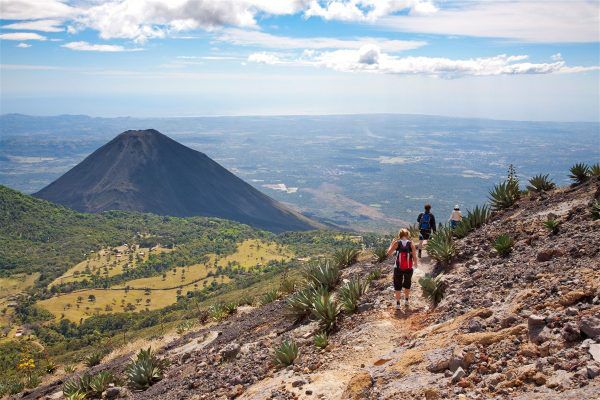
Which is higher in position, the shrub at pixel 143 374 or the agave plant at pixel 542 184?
the agave plant at pixel 542 184

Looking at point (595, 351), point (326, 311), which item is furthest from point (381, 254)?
point (595, 351)

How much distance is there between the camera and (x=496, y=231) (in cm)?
1217

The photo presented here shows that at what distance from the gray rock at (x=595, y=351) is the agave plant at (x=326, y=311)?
17.8ft

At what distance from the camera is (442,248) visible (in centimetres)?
1154

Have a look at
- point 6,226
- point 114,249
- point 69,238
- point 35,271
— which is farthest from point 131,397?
point 6,226

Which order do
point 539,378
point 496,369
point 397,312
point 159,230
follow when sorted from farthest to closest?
point 159,230, point 397,312, point 496,369, point 539,378

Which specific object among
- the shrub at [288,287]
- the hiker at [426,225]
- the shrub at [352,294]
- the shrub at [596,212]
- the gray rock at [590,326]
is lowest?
the shrub at [288,287]

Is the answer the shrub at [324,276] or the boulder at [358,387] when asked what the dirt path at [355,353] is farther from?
the shrub at [324,276]

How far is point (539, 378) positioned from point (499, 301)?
299 cm

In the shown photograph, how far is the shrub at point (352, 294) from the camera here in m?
10.2

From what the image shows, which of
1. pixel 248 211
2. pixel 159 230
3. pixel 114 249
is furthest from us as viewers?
pixel 248 211

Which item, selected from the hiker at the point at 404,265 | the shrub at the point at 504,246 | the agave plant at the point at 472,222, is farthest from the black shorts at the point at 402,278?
the agave plant at the point at 472,222

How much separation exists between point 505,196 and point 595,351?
10.5 meters

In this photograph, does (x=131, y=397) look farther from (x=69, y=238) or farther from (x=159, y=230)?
(x=159, y=230)
